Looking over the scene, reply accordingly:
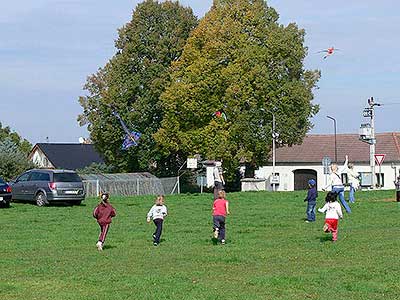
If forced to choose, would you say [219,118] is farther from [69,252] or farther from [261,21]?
[69,252]

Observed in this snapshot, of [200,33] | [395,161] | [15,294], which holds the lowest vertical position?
[15,294]

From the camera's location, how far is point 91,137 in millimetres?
61719

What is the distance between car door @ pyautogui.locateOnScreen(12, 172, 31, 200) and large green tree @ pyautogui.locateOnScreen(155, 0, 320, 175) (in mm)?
18799

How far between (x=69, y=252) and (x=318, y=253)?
546 cm

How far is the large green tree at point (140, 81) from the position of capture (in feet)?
196

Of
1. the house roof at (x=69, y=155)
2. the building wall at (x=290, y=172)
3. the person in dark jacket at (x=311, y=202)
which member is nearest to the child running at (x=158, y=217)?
the person in dark jacket at (x=311, y=202)

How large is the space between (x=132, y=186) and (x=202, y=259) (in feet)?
112

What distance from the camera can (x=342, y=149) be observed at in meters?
82.7

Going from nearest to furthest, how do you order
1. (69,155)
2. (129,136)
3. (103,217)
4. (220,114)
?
(103,217) → (220,114) → (129,136) → (69,155)

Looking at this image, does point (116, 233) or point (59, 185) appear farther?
point (59, 185)

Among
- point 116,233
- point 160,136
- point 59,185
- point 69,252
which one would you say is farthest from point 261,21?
point 69,252

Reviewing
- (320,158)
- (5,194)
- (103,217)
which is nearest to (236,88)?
(5,194)

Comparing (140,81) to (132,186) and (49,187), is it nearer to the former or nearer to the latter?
(132,186)

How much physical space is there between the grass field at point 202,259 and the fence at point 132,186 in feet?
60.9
